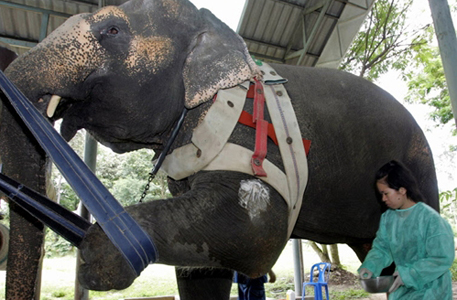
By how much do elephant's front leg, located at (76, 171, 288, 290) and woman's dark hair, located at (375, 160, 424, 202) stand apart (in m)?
0.80

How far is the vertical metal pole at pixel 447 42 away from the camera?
128 inches

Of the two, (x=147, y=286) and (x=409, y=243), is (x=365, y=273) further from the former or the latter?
(x=147, y=286)

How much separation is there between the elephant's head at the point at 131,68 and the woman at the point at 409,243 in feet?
3.39

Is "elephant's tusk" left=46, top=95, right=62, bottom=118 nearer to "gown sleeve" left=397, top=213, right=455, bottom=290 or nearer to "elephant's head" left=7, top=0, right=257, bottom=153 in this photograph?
"elephant's head" left=7, top=0, right=257, bottom=153

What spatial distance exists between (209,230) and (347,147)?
1021 mm

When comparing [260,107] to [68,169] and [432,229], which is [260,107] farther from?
[432,229]

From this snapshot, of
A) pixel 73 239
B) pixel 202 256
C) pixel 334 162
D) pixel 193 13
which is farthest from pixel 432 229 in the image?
pixel 73 239

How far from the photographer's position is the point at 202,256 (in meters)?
1.41

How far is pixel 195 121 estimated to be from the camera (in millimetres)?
1822

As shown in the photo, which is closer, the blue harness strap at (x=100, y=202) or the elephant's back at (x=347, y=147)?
the blue harness strap at (x=100, y=202)

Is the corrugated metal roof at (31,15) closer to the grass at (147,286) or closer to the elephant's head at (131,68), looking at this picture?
the elephant's head at (131,68)

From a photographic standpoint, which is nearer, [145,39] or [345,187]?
[145,39]

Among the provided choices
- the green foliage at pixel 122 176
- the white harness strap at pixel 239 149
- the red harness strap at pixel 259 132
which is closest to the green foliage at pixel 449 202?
the white harness strap at pixel 239 149

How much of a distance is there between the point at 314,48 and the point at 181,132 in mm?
5636
